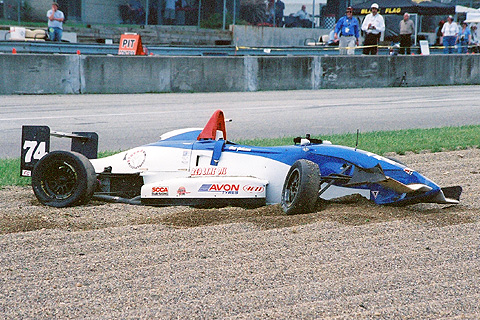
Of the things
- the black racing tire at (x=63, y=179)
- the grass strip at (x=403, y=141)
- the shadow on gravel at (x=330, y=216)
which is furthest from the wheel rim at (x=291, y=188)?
the grass strip at (x=403, y=141)

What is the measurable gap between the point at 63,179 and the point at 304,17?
2801 cm

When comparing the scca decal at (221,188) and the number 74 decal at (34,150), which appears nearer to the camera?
the scca decal at (221,188)

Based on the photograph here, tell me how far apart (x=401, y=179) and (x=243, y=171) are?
1.40 m

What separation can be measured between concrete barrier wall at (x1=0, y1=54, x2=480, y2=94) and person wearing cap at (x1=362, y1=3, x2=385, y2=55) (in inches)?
57.7

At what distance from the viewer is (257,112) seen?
14.2 metres

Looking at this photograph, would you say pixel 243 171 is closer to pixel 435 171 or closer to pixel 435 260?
pixel 435 260

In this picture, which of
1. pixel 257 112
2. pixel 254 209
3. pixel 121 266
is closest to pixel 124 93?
pixel 257 112

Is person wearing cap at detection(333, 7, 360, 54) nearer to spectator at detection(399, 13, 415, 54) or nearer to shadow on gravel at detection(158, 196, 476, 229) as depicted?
spectator at detection(399, 13, 415, 54)

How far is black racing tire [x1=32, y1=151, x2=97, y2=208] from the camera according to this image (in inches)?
241

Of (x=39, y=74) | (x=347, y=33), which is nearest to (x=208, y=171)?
(x=39, y=74)

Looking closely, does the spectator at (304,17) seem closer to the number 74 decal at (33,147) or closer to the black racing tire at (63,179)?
the number 74 decal at (33,147)

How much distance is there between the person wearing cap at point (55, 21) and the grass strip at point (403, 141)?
13.9 metres

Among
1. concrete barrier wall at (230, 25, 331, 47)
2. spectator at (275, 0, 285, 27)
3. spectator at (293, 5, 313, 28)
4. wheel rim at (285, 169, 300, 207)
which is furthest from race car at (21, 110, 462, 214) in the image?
spectator at (293, 5, 313, 28)

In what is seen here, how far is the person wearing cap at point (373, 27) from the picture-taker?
878 inches
